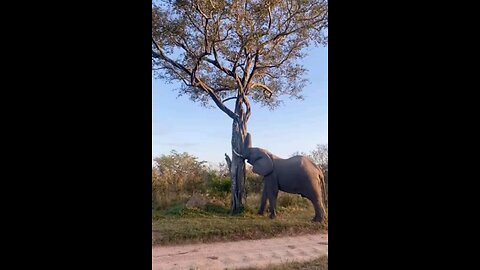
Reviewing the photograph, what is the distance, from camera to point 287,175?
450cm

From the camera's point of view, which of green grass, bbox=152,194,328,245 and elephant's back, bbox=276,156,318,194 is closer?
green grass, bbox=152,194,328,245

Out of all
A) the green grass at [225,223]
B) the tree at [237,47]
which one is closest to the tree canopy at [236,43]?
the tree at [237,47]

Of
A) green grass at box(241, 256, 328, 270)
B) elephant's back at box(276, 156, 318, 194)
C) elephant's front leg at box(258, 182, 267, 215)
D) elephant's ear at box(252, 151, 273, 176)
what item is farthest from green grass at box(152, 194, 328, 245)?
green grass at box(241, 256, 328, 270)

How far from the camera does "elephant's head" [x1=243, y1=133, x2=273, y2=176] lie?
4.48 metres

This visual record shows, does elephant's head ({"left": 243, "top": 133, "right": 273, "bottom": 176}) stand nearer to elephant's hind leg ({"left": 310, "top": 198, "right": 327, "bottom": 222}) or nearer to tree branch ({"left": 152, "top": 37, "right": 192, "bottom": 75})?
elephant's hind leg ({"left": 310, "top": 198, "right": 327, "bottom": 222})

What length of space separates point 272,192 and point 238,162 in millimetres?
475

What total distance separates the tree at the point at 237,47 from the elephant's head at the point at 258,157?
0.08m

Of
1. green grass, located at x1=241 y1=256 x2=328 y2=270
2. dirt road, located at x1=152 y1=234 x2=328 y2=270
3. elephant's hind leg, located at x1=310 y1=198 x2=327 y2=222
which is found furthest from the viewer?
elephant's hind leg, located at x1=310 y1=198 x2=327 y2=222

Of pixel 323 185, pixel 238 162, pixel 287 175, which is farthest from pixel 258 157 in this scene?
pixel 323 185

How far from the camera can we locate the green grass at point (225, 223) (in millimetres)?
4027

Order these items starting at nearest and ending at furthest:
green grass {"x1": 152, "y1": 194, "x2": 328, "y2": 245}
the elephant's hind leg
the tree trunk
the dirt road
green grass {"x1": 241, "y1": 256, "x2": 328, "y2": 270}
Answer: green grass {"x1": 241, "y1": 256, "x2": 328, "y2": 270}
the dirt road
green grass {"x1": 152, "y1": 194, "x2": 328, "y2": 245}
the elephant's hind leg
the tree trunk

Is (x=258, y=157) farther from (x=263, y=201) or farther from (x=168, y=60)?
(x=168, y=60)
